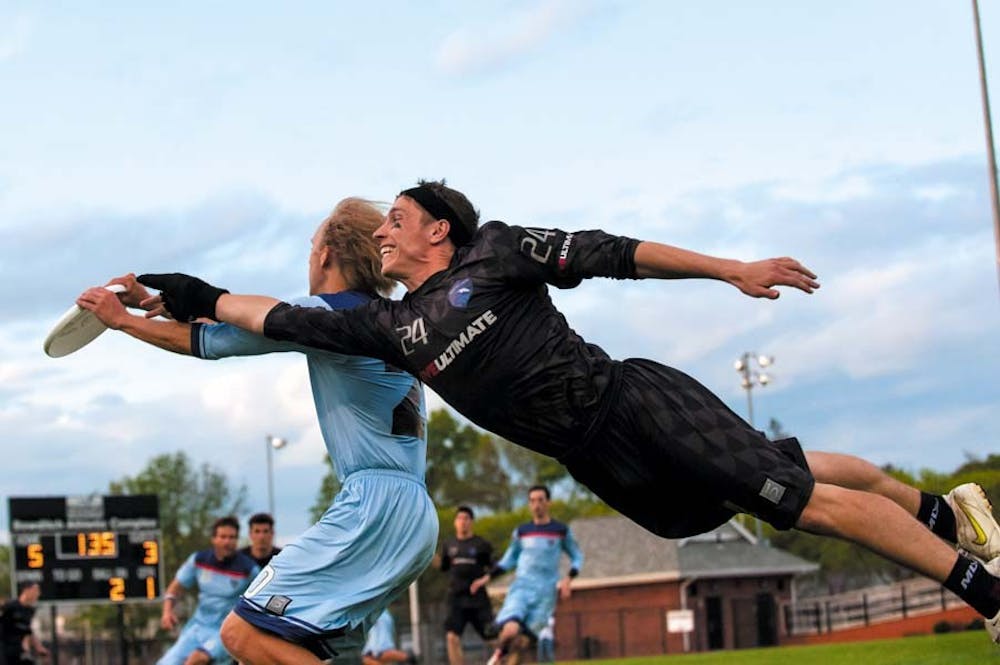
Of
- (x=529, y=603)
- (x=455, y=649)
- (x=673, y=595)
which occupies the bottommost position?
(x=673, y=595)

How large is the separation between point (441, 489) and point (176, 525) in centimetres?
2584

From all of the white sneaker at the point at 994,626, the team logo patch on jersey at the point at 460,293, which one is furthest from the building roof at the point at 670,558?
the team logo patch on jersey at the point at 460,293

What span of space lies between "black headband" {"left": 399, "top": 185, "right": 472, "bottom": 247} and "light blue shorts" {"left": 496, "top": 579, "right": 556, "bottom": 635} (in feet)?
43.8

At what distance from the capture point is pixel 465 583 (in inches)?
794

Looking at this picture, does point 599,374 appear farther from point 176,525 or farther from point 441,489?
point 441,489

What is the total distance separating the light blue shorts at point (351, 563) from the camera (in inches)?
242

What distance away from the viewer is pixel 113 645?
2442 inches

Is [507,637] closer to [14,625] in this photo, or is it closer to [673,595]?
[14,625]

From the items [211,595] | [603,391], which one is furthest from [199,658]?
[603,391]

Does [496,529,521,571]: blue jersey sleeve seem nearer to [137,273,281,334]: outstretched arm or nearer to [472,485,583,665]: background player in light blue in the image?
[472,485,583,665]: background player in light blue

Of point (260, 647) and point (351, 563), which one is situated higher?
point (351, 563)

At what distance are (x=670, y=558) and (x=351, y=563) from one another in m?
54.0

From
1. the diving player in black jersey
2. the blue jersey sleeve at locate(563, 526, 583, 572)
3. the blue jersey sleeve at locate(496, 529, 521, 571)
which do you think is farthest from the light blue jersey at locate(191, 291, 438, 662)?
the blue jersey sleeve at locate(496, 529, 521, 571)

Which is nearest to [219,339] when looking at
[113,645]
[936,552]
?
[936,552]
